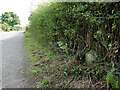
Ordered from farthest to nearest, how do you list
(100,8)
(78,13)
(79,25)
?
(79,25) < (78,13) < (100,8)

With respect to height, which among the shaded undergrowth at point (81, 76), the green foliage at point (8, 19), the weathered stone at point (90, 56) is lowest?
the shaded undergrowth at point (81, 76)

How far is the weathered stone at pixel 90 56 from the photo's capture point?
2.53 metres

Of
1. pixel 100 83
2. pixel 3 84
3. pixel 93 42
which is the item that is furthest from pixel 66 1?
pixel 3 84

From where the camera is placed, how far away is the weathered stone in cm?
253

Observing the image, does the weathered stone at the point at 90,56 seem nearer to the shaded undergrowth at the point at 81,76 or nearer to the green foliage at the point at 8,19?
the shaded undergrowth at the point at 81,76

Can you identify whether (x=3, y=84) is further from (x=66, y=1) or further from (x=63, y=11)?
(x=66, y=1)

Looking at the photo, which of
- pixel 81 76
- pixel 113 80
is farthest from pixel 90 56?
pixel 113 80

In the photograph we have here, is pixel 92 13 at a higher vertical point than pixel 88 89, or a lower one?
higher

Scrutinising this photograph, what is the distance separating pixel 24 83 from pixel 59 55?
5.05 ft

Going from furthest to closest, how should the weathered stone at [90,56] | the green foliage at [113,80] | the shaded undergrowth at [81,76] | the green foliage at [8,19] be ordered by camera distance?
the green foliage at [8,19]
the weathered stone at [90,56]
the shaded undergrowth at [81,76]
the green foliage at [113,80]

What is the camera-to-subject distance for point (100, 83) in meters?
2.21

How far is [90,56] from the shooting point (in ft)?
8.50

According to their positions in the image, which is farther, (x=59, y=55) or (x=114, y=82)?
(x=59, y=55)

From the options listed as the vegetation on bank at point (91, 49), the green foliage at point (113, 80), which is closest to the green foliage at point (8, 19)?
the vegetation on bank at point (91, 49)
